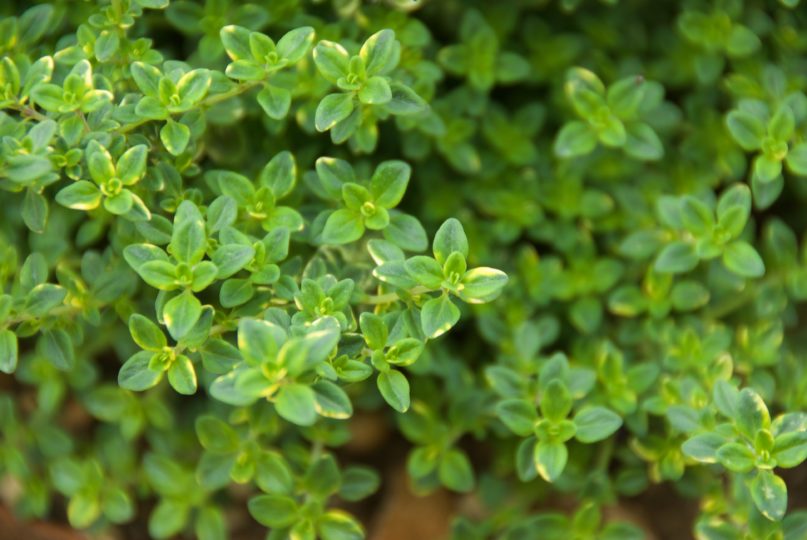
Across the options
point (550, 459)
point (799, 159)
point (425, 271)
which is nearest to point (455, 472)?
point (550, 459)

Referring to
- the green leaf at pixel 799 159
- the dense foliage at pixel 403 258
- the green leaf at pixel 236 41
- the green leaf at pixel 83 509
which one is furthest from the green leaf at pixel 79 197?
the green leaf at pixel 799 159

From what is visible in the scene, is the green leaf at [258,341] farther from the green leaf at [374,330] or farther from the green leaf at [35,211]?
the green leaf at [35,211]

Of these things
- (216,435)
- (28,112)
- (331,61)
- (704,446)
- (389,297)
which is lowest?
(216,435)

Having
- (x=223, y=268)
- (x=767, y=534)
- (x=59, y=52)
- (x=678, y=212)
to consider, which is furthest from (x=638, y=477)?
(x=59, y=52)

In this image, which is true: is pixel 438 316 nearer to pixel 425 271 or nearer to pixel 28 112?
pixel 425 271

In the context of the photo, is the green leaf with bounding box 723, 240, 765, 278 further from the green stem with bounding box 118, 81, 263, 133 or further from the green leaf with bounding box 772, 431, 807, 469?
the green stem with bounding box 118, 81, 263, 133

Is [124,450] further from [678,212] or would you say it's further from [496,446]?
[678,212]
